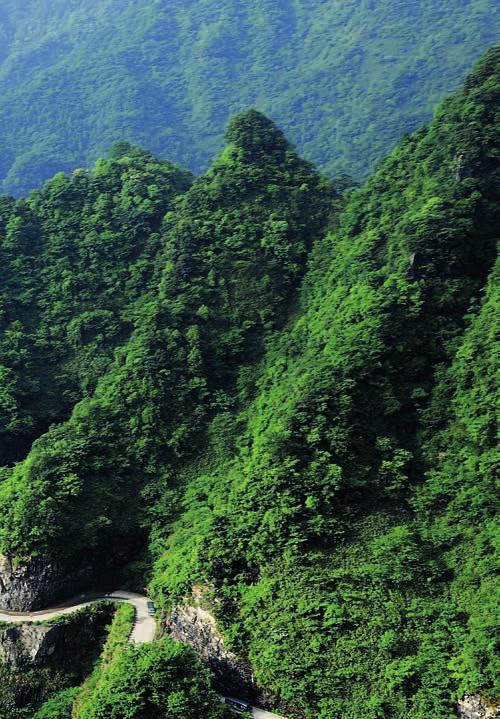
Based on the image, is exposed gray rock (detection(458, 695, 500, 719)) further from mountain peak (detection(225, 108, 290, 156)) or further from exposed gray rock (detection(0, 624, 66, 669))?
mountain peak (detection(225, 108, 290, 156))

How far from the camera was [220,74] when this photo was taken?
11094 centimetres

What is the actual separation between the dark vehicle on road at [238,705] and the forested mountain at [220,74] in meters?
56.1

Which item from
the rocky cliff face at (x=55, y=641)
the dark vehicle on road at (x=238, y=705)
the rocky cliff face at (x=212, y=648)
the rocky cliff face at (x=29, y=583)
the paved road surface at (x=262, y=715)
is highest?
the rocky cliff face at (x=29, y=583)

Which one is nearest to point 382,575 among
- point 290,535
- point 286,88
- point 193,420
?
point 290,535

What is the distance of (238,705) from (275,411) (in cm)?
1460

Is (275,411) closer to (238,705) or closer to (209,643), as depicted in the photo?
(209,643)

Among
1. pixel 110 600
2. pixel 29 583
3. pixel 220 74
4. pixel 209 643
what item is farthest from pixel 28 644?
pixel 220 74

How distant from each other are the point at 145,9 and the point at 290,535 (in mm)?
102257

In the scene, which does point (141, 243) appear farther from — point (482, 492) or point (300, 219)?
point (482, 492)

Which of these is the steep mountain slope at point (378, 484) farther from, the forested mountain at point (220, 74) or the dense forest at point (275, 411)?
the forested mountain at point (220, 74)

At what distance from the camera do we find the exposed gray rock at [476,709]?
3234 centimetres

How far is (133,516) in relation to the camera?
46188 millimetres

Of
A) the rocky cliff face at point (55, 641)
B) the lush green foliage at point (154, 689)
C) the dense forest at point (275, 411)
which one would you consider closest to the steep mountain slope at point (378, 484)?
the dense forest at point (275, 411)

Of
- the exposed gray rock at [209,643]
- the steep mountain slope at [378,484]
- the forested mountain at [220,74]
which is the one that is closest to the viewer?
the steep mountain slope at [378,484]
